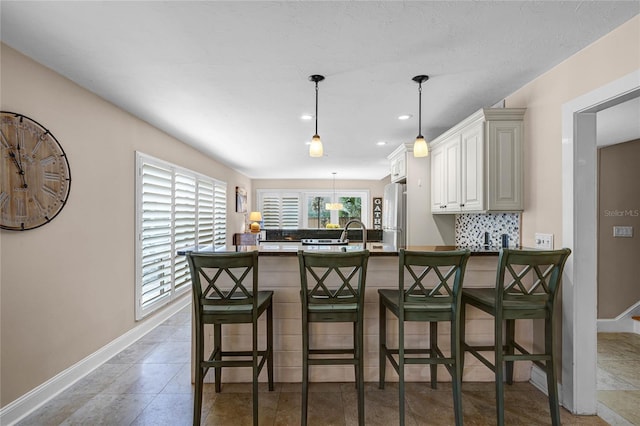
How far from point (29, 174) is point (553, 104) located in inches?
145

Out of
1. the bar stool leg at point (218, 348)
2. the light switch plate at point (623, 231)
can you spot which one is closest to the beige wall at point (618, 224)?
the light switch plate at point (623, 231)

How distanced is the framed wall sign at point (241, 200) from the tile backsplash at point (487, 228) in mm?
4878

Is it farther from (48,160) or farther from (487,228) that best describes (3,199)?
(487,228)

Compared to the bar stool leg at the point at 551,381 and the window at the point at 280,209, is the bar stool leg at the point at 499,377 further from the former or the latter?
the window at the point at 280,209

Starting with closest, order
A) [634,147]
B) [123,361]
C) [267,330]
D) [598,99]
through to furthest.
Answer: [598,99], [267,330], [123,361], [634,147]

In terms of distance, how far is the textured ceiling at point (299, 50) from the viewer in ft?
5.42

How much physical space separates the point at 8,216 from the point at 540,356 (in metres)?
3.44

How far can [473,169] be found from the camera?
2.85m

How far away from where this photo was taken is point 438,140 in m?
3.64

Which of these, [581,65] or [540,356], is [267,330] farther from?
[581,65]

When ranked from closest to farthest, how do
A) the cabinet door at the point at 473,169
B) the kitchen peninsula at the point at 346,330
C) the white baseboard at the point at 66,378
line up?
the white baseboard at the point at 66,378, the kitchen peninsula at the point at 346,330, the cabinet door at the point at 473,169

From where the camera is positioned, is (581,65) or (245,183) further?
(245,183)

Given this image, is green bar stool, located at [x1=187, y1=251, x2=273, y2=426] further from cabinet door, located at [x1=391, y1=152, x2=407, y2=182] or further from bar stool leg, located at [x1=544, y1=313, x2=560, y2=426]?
cabinet door, located at [x1=391, y1=152, x2=407, y2=182]

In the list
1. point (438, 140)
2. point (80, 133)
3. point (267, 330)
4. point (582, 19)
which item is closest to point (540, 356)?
point (267, 330)
